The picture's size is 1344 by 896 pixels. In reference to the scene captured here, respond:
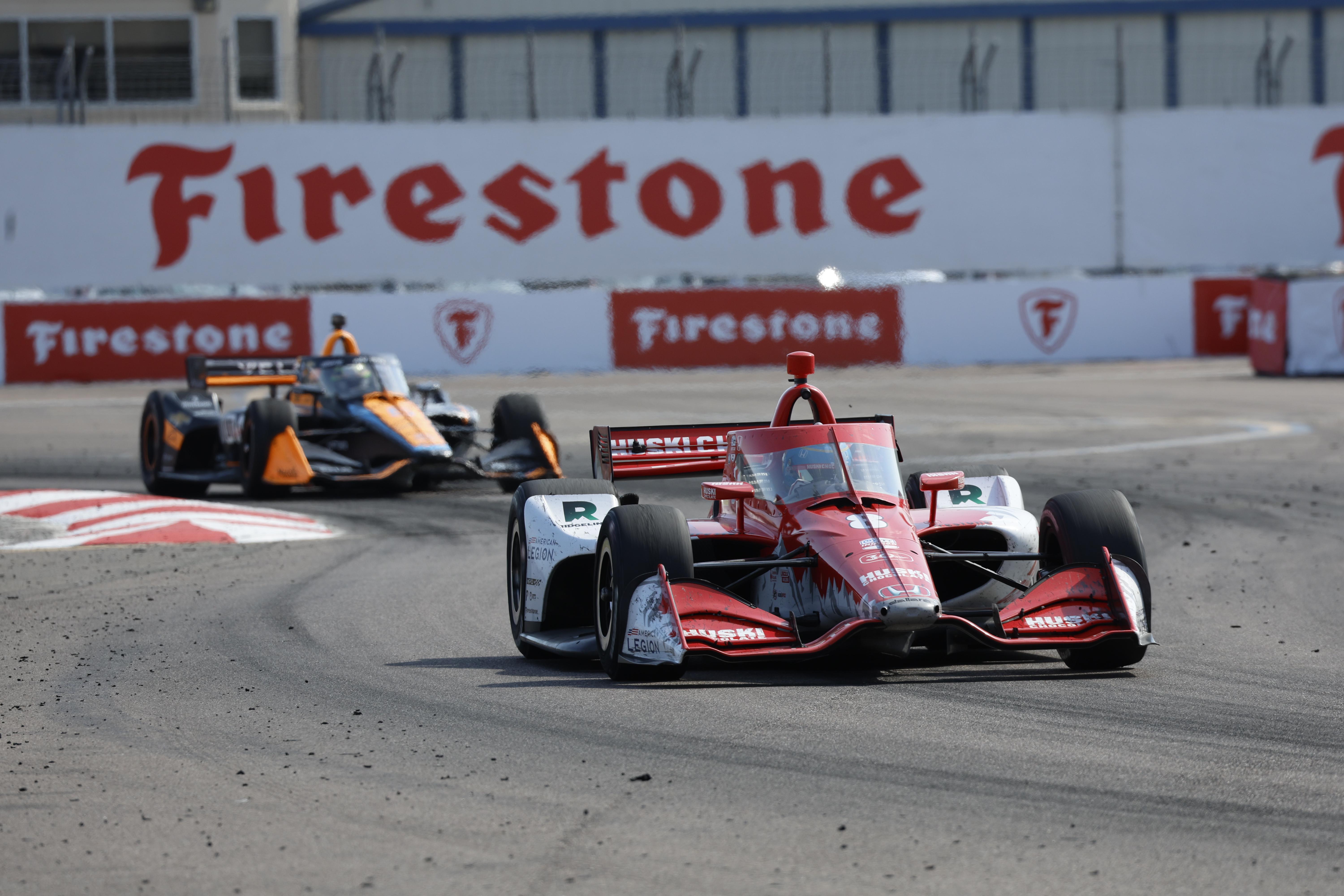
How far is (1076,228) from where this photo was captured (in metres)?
29.3

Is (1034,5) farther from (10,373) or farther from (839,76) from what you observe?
(10,373)

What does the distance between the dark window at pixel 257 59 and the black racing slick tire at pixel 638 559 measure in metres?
23.2

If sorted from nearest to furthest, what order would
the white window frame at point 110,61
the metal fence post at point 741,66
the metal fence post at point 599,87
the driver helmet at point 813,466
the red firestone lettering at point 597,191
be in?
1. the driver helmet at point 813,466
2. the red firestone lettering at point 597,191
3. the white window frame at point 110,61
4. the metal fence post at point 599,87
5. the metal fence post at point 741,66

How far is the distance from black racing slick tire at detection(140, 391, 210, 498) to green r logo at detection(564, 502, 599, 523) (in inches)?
302

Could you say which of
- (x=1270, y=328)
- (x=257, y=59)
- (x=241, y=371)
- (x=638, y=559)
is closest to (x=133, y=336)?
(x=257, y=59)

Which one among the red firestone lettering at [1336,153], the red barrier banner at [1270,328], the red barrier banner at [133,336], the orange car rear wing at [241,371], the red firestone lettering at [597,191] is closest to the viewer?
the orange car rear wing at [241,371]

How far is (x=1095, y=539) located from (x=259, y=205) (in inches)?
890

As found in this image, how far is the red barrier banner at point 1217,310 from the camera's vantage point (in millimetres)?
28750

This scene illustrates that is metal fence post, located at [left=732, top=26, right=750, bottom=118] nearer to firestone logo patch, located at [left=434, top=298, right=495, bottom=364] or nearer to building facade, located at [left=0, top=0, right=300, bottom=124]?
building facade, located at [left=0, top=0, right=300, bottom=124]

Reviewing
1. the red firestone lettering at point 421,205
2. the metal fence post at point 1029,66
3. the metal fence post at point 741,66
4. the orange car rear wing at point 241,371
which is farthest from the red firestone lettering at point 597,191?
the orange car rear wing at point 241,371

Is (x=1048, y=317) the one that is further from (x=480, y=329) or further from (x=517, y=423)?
(x=517, y=423)

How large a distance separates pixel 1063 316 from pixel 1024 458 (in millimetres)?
13007

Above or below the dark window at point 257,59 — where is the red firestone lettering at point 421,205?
below

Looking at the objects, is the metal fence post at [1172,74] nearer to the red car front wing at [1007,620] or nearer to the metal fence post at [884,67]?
the metal fence post at [884,67]
